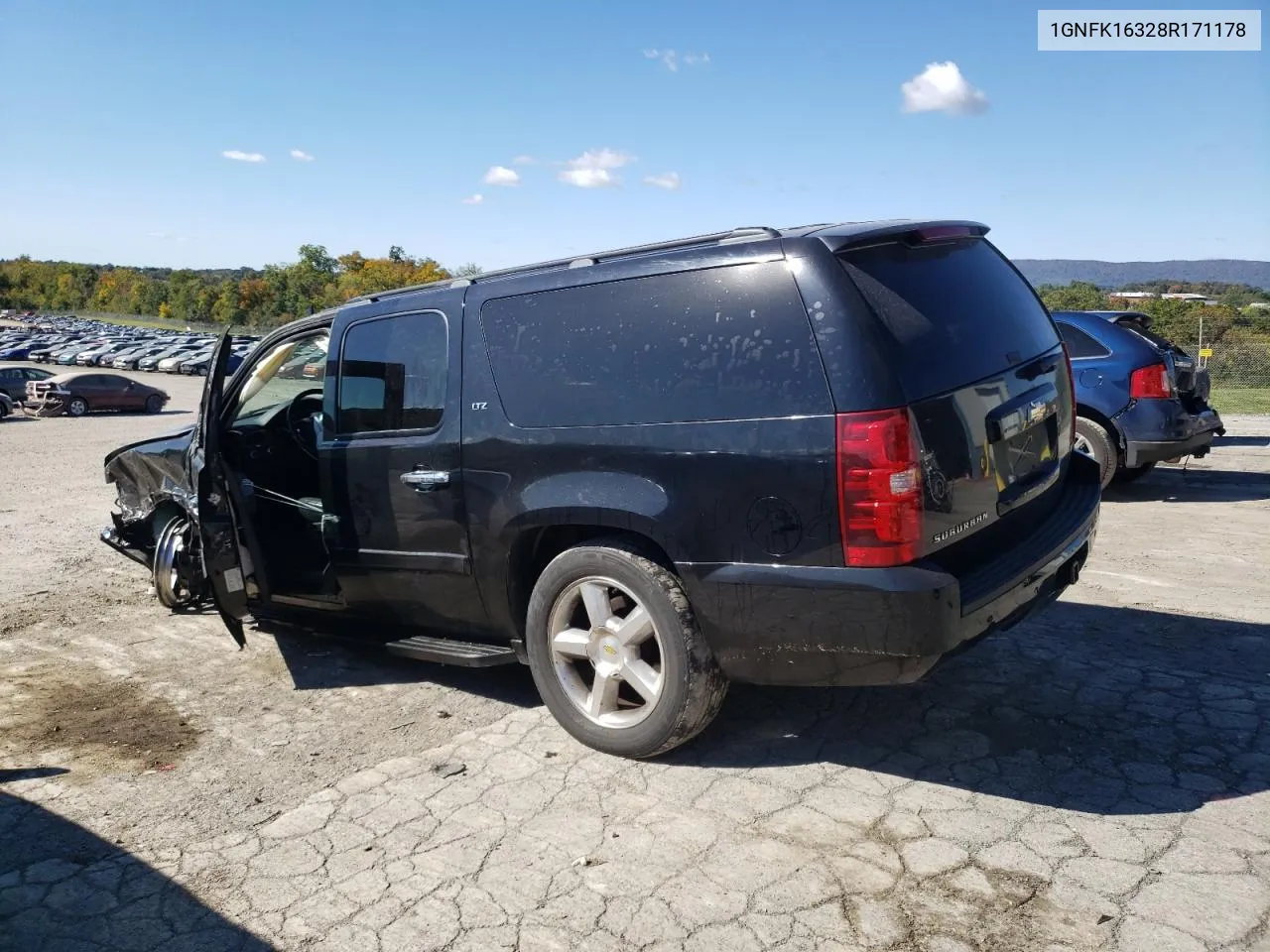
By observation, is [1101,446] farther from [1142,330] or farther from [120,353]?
[120,353]

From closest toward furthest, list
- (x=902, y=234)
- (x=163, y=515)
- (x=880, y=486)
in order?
(x=880, y=486), (x=902, y=234), (x=163, y=515)

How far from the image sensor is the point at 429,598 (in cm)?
464

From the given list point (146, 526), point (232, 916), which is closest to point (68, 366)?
point (146, 526)

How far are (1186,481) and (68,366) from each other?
6323 centimetres

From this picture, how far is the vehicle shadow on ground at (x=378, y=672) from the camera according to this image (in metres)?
4.89

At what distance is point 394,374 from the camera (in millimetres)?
4719

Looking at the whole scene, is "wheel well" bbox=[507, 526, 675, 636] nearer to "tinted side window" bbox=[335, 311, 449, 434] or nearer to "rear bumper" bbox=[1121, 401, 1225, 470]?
"tinted side window" bbox=[335, 311, 449, 434]

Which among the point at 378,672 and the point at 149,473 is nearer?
the point at 378,672

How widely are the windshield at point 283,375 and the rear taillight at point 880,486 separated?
3.15 meters

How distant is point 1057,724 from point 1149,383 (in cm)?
591

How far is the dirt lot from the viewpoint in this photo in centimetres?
289

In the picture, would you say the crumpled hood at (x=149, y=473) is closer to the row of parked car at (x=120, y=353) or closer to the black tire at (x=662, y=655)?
the black tire at (x=662, y=655)

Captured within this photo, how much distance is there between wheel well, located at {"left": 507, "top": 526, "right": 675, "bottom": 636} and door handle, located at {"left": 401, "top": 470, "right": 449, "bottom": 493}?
18.7 inches

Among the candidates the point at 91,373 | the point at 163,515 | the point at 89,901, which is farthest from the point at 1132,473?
the point at 91,373
